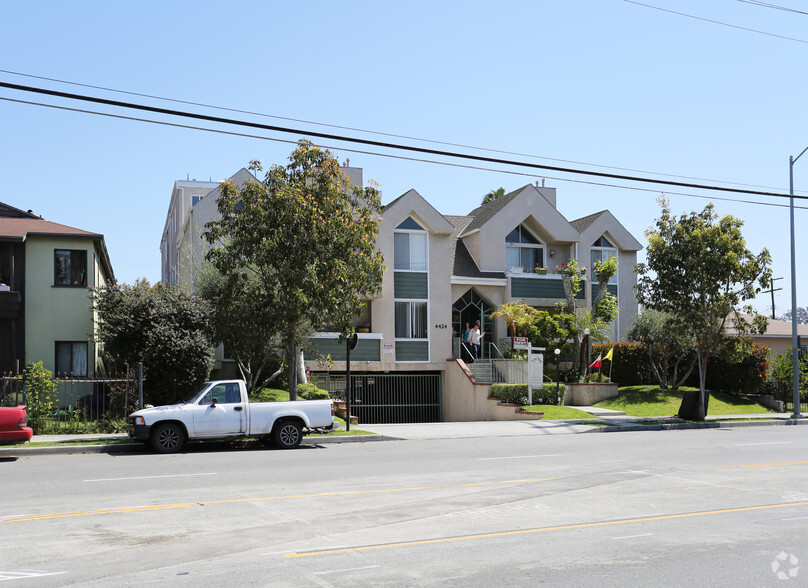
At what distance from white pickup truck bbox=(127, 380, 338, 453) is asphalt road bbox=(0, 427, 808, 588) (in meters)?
1.36

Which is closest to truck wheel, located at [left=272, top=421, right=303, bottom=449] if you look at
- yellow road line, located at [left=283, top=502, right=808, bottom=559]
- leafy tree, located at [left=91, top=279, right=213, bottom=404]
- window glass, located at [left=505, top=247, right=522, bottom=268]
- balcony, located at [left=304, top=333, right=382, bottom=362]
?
leafy tree, located at [left=91, top=279, right=213, bottom=404]

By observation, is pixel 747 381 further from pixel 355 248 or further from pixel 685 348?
pixel 355 248

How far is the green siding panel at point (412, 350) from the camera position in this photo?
106 feet

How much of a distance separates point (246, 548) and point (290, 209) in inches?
540

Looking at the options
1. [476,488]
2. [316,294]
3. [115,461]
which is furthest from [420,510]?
[316,294]

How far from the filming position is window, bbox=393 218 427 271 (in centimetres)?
3262

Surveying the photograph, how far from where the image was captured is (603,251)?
1495 inches

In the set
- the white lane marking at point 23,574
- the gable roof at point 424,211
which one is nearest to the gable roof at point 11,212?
the gable roof at point 424,211

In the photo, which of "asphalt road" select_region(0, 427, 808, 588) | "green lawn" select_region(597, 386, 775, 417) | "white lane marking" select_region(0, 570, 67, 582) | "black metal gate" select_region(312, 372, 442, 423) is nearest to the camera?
"white lane marking" select_region(0, 570, 67, 582)

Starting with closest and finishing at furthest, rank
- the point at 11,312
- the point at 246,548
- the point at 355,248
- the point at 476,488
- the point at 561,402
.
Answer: the point at 246,548
the point at 476,488
the point at 355,248
the point at 11,312
the point at 561,402

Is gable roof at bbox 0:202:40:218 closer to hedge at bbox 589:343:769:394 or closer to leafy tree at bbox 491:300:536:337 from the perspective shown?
leafy tree at bbox 491:300:536:337

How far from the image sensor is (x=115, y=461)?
15.7 m

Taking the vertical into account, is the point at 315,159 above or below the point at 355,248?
above

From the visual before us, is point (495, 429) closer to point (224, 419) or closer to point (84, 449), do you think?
point (224, 419)
